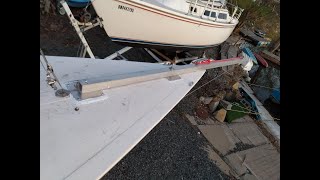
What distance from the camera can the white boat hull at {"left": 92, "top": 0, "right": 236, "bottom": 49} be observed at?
327 inches

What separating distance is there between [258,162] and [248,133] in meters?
1.21

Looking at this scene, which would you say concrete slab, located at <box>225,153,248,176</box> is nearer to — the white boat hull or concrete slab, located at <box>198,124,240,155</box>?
concrete slab, located at <box>198,124,240,155</box>

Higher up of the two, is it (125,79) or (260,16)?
(125,79)

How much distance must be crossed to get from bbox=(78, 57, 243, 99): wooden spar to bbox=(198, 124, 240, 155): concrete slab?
1.98 meters

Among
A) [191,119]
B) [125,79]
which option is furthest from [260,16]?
[125,79]

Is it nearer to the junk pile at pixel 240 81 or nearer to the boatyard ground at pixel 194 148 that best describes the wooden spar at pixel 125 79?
the boatyard ground at pixel 194 148

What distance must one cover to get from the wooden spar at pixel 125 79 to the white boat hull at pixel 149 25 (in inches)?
105

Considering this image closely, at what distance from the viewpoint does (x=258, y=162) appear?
7637 mm

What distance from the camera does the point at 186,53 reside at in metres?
11.8

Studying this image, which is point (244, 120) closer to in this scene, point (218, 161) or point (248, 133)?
point (248, 133)

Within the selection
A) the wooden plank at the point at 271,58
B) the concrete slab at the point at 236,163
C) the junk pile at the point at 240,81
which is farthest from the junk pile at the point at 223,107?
the wooden plank at the point at 271,58

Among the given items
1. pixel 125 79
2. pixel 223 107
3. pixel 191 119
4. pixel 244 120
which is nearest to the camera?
pixel 125 79

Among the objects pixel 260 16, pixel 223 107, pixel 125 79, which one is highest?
pixel 125 79

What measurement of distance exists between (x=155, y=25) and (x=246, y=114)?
13.6 ft
